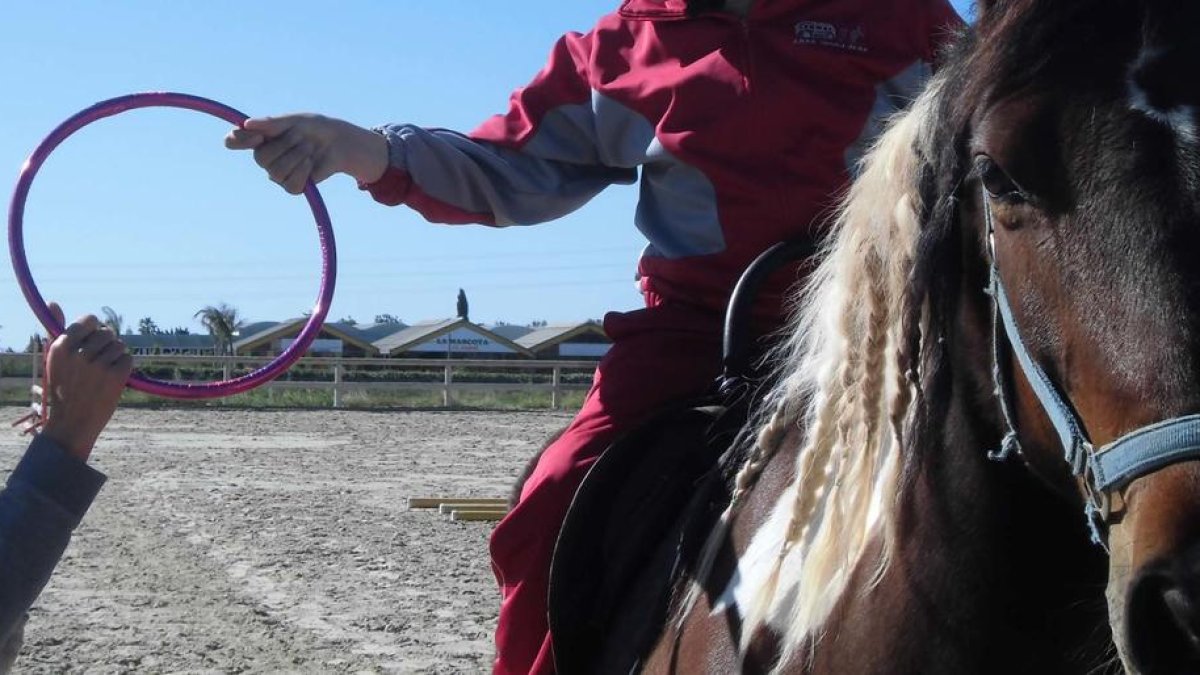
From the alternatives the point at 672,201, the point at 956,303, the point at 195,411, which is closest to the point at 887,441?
the point at 956,303

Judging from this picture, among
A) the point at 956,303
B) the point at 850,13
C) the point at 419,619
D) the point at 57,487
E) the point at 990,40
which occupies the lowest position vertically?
the point at 419,619

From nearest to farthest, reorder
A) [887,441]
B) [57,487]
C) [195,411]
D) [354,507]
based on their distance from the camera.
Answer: [887,441]
[57,487]
[354,507]
[195,411]

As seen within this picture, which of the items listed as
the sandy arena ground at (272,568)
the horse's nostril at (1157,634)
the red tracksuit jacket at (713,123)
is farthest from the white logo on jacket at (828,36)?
the sandy arena ground at (272,568)

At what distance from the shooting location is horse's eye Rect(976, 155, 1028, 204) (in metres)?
1.54

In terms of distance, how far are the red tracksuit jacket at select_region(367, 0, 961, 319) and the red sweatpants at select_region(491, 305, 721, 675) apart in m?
0.09

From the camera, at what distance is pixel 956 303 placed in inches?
67.1

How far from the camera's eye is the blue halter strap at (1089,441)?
133 cm

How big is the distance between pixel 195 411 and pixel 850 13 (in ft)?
61.2

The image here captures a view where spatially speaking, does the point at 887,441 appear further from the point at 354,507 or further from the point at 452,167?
the point at 354,507

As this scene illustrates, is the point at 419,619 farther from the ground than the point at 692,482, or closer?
closer

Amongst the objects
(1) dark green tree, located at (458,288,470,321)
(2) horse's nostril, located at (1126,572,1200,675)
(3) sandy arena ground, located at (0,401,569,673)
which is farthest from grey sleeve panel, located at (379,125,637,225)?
(1) dark green tree, located at (458,288,470,321)

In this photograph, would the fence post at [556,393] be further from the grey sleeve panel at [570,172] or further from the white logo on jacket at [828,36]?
the white logo on jacket at [828,36]

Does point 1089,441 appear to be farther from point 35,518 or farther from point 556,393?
point 556,393

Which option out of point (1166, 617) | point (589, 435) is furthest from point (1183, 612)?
point (589, 435)
